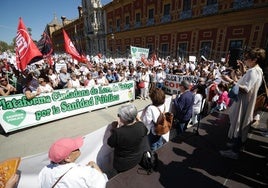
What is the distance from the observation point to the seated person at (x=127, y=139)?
6.88ft

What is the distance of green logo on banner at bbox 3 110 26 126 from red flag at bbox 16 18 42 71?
144 centimetres

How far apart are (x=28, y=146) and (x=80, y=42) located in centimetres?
4683

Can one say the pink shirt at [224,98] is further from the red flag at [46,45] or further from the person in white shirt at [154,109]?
the red flag at [46,45]

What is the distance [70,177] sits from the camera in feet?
4.59

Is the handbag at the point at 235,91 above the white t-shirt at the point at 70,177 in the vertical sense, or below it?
above

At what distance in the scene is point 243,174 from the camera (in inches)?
95.6

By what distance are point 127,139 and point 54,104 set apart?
15.8 feet

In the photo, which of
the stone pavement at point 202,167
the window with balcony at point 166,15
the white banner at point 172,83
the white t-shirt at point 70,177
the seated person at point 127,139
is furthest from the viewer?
the window with balcony at point 166,15

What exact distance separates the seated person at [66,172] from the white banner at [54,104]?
4648 millimetres

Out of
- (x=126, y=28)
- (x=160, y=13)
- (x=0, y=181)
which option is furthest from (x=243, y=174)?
(x=126, y=28)

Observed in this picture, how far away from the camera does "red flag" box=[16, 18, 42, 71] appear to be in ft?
16.8

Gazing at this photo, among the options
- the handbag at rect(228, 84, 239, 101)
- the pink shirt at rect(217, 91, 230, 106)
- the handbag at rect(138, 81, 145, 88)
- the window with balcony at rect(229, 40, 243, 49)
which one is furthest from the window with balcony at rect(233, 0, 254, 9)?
the handbag at rect(228, 84, 239, 101)

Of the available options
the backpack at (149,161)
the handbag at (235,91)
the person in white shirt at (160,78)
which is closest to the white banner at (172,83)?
the person in white shirt at (160,78)

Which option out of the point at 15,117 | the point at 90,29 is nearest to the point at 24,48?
the point at 15,117
